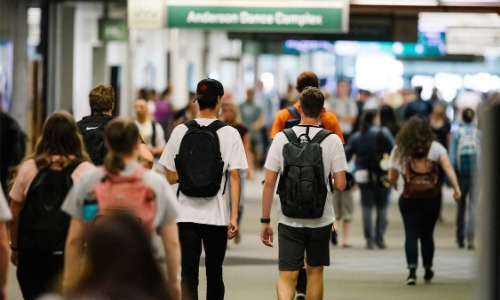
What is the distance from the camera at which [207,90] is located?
10.2m

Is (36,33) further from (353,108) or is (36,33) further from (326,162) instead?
(326,162)

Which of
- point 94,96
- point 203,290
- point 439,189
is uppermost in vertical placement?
point 94,96

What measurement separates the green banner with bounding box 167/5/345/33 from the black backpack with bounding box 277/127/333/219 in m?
8.70

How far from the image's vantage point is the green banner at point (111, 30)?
2730 centimetres

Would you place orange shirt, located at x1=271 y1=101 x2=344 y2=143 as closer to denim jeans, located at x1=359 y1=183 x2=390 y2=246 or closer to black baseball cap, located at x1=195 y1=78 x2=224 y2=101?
black baseball cap, located at x1=195 y1=78 x2=224 y2=101

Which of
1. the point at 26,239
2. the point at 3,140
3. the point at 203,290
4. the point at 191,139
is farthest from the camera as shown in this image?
the point at 3,140

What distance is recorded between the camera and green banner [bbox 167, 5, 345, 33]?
1878cm

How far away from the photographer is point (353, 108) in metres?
28.4

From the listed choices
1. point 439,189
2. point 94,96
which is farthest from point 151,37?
point 94,96

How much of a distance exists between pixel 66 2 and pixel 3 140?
27.2ft

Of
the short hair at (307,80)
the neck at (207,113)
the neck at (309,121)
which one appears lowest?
the neck at (309,121)

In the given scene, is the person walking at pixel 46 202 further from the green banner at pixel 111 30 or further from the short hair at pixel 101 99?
the green banner at pixel 111 30

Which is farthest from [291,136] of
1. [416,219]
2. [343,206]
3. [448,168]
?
[343,206]

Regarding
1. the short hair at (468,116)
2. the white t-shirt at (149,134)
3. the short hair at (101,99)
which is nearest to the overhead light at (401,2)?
the short hair at (468,116)
